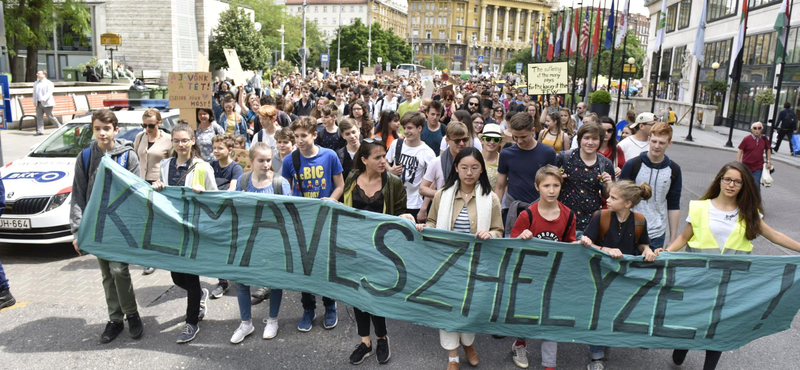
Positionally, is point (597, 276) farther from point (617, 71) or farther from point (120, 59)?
point (617, 71)

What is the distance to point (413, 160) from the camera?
20.5 feet

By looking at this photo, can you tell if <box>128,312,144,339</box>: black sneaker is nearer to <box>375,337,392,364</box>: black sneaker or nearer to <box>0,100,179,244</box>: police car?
<box>375,337,392,364</box>: black sneaker

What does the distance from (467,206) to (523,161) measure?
1087mm

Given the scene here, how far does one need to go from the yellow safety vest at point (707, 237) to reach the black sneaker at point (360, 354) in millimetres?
2622

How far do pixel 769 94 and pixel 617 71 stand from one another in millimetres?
45269

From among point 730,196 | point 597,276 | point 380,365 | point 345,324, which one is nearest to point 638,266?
point 597,276

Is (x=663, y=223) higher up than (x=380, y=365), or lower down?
higher up

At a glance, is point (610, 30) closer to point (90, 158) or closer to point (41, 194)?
point (41, 194)

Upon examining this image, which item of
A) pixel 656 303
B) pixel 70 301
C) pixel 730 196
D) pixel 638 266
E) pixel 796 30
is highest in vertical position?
pixel 796 30

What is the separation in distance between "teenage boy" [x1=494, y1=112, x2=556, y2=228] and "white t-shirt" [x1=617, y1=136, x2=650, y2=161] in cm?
162

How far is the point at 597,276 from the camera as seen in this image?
14.2 ft

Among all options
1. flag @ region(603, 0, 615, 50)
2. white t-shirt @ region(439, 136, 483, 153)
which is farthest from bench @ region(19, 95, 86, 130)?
flag @ region(603, 0, 615, 50)

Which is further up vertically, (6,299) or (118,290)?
(118,290)

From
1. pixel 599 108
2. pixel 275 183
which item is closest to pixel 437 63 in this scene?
pixel 599 108
